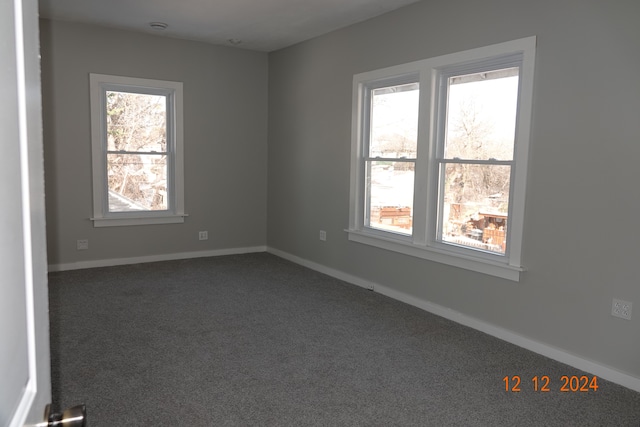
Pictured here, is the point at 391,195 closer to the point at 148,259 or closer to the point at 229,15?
the point at 229,15

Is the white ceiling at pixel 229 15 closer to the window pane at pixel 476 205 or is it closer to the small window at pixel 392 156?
the small window at pixel 392 156

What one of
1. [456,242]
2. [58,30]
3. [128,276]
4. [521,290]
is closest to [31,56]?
[521,290]

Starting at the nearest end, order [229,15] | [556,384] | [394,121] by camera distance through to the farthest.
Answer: [556,384] → [394,121] → [229,15]

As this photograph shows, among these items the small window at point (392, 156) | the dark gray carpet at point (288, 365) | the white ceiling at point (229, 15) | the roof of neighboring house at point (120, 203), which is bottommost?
the dark gray carpet at point (288, 365)

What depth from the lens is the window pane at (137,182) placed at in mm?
5707

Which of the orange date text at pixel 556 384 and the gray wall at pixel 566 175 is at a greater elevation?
the gray wall at pixel 566 175

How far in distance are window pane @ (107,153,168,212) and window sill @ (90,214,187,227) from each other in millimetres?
130

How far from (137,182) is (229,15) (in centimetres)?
230

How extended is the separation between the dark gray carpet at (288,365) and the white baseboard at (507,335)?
66mm

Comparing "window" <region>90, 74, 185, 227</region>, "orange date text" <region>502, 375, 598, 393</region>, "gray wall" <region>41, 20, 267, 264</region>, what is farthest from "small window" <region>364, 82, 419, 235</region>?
"window" <region>90, 74, 185, 227</region>

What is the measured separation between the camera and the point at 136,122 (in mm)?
5750

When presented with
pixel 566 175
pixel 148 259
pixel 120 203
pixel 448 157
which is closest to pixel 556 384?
pixel 566 175

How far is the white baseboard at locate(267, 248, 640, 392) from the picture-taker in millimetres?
2969

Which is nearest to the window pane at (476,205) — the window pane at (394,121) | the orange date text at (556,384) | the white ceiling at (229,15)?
the window pane at (394,121)
